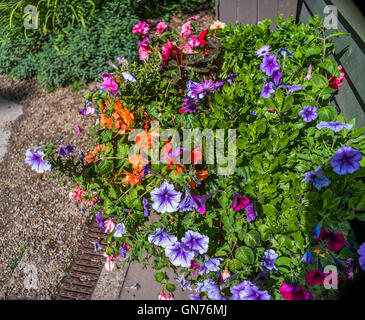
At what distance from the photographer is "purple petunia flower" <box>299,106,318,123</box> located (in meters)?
1.47

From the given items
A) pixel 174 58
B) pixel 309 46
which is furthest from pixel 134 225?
pixel 309 46

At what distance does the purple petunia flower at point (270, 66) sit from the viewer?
5.48ft

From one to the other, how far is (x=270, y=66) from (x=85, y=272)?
5.48 feet

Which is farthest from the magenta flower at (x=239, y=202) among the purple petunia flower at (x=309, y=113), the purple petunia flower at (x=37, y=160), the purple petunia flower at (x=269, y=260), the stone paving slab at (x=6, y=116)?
the stone paving slab at (x=6, y=116)

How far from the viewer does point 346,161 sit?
122cm

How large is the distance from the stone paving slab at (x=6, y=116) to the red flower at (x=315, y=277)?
2.82 meters

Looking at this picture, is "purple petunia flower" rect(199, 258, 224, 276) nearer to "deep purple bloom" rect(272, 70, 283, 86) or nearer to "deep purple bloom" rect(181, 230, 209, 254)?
"deep purple bloom" rect(181, 230, 209, 254)

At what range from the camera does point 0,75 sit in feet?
12.8

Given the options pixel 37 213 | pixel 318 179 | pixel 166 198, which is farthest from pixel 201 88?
pixel 37 213

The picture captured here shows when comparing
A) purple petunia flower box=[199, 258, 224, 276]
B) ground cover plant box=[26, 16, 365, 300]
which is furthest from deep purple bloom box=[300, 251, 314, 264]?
purple petunia flower box=[199, 258, 224, 276]

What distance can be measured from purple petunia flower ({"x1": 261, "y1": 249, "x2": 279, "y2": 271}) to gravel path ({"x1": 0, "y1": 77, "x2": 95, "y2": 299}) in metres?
1.29

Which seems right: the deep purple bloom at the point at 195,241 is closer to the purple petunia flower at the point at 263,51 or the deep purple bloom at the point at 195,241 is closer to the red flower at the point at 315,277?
the red flower at the point at 315,277
